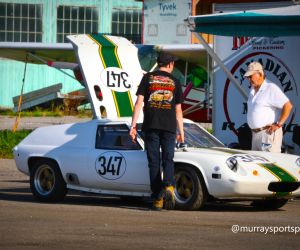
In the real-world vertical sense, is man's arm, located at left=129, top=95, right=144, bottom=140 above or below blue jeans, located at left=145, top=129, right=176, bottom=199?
above

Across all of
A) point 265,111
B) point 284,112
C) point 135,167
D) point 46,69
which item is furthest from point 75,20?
point 135,167

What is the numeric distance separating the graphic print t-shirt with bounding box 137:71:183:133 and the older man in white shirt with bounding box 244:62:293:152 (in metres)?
1.27

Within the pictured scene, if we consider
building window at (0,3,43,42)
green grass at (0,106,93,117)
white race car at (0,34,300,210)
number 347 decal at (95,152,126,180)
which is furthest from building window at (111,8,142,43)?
number 347 decal at (95,152,126,180)

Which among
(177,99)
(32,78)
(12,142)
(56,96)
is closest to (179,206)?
(177,99)

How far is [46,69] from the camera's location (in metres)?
44.6

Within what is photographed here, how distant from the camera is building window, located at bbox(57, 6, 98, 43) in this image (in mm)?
45375

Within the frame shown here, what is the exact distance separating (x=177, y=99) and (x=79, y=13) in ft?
113

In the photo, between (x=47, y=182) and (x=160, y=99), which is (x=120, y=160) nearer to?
(x=160, y=99)

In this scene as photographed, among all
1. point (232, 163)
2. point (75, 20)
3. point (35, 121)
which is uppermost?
point (75, 20)

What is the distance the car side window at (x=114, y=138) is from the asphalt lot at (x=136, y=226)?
28.3 inches

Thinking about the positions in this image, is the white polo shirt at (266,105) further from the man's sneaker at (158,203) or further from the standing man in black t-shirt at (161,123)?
the man's sneaker at (158,203)

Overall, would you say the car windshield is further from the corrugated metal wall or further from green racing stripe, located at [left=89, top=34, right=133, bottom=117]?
the corrugated metal wall

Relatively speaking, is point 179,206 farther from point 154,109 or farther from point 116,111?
point 116,111

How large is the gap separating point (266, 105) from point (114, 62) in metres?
2.65
